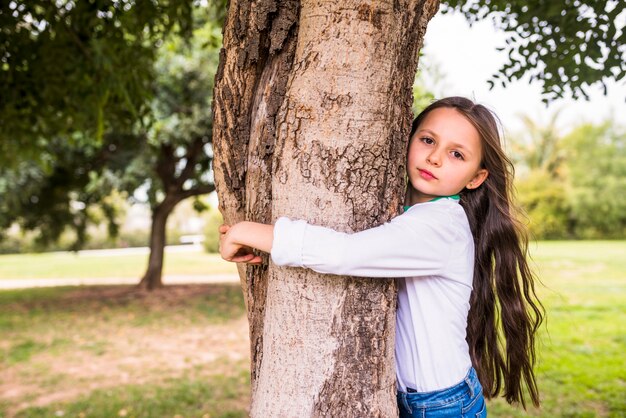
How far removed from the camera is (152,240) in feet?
44.3

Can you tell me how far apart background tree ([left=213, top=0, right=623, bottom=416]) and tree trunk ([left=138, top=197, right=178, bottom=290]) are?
1195 centimetres

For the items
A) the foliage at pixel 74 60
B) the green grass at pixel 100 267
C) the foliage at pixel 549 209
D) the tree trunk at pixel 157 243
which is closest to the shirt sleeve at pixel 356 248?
the foliage at pixel 74 60

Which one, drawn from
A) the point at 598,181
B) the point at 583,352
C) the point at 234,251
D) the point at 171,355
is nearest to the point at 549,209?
the point at 598,181

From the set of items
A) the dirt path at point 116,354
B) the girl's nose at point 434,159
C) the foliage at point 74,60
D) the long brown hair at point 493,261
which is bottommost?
the dirt path at point 116,354

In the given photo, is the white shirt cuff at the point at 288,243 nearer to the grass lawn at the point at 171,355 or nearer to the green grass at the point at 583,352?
the green grass at the point at 583,352

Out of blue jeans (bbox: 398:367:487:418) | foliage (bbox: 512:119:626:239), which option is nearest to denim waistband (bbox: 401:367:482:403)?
blue jeans (bbox: 398:367:487:418)

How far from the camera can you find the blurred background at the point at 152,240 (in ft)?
13.7

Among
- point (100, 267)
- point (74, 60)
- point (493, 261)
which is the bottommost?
point (100, 267)

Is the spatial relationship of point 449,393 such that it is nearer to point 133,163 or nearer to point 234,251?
point 234,251

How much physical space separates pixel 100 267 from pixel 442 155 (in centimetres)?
2304

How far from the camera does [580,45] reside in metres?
3.24

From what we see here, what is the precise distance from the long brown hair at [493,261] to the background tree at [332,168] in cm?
44

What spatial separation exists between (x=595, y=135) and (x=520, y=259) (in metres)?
37.2

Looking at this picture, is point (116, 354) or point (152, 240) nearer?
point (116, 354)
